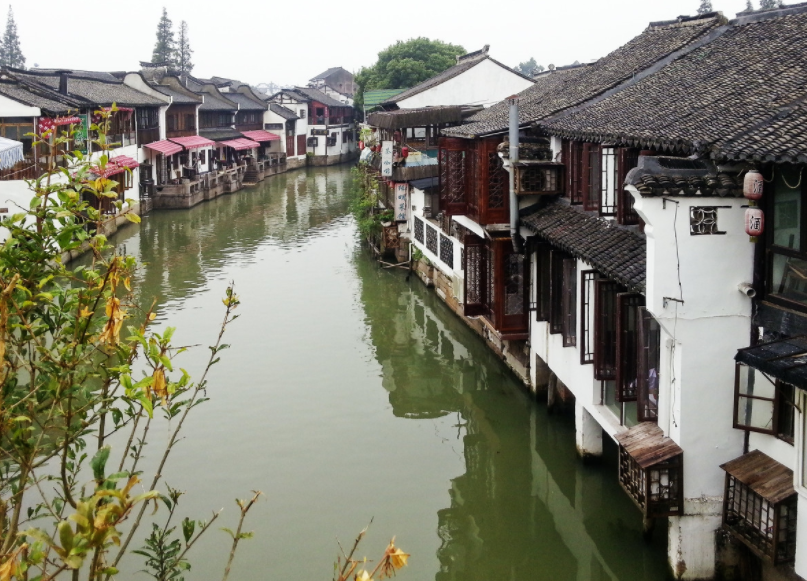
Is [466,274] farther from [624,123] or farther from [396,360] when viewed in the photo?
[624,123]

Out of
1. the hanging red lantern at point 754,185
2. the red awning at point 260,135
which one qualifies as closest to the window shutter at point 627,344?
the hanging red lantern at point 754,185

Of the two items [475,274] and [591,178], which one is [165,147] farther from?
[591,178]

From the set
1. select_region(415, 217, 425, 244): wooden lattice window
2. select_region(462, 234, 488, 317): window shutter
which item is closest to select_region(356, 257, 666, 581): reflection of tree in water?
select_region(462, 234, 488, 317): window shutter

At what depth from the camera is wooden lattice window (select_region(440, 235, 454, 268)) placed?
62.8 feet

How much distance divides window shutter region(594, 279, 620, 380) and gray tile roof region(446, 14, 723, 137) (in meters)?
4.11

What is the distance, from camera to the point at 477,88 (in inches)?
1123

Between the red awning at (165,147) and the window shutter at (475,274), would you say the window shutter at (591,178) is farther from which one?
the red awning at (165,147)

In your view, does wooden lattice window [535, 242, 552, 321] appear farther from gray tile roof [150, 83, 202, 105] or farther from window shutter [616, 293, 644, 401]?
gray tile roof [150, 83, 202, 105]

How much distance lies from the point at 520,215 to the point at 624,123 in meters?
3.07

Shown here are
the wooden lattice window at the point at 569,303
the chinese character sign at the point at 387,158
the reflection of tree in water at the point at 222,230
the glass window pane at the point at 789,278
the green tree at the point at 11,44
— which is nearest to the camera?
the glass window pane at the point at 789,278

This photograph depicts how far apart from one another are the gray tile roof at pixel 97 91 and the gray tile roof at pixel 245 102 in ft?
48.2

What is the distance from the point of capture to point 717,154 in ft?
24.7

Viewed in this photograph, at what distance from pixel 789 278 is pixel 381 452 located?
6.85 m

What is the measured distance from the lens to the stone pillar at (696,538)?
326 inches
